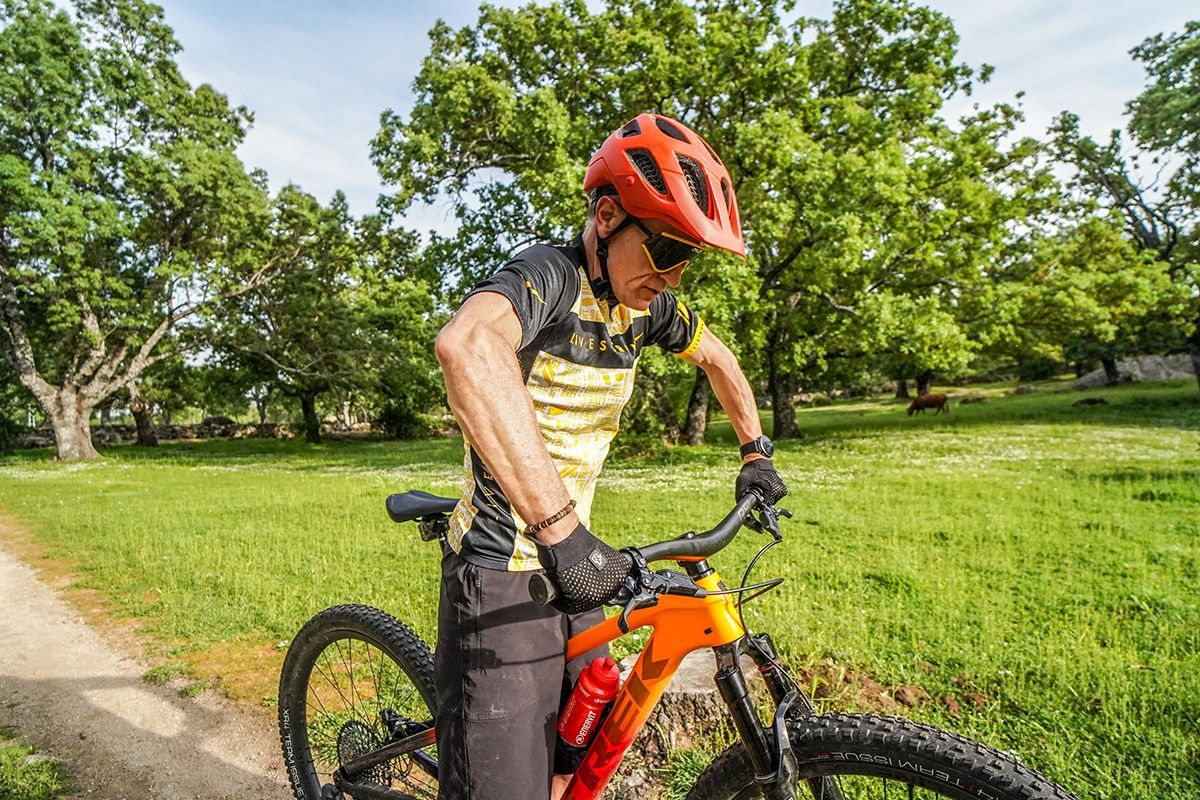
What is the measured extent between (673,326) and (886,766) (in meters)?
1.70

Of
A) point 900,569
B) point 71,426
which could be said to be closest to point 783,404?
point 900,569

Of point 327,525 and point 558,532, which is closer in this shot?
point 558,532

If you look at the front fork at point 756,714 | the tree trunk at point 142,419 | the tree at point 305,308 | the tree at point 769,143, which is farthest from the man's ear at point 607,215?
the tree trunk at point 142,419

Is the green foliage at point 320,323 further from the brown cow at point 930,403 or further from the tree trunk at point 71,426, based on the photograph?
the brown cow at point 930,403

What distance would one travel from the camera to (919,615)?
606 cm

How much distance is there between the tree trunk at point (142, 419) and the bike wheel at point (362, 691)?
4173 centimetres

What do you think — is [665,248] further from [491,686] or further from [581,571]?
[491,686]

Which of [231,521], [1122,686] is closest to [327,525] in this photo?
[231,521]

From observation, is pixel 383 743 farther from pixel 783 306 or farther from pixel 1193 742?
pixel 783 306

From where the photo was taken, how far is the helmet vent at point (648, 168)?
209 centimetres

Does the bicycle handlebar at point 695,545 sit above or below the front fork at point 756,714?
above

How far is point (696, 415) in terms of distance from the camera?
82.0 ft

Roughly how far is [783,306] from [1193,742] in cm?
2091

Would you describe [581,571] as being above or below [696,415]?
above
